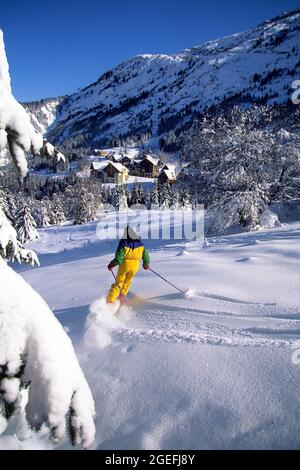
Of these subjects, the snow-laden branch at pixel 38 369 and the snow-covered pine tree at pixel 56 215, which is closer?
the snow-laden branch at pixel 38 369

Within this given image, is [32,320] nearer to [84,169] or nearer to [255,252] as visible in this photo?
[255,252]

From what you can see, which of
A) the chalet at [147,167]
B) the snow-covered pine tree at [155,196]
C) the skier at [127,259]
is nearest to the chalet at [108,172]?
the chalet at [147,167]

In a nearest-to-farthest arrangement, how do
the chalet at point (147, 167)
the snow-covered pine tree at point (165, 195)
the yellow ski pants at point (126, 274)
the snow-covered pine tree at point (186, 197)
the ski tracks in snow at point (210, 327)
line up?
the ski tracks in snow at point (210, 327) → the yellow ski pants at point (126, 274) → the snow-covered pine tree at point (186, 197) → the snow-covered pine tree at point (165, 195) → the chalet at point (147, 167)

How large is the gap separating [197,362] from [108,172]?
127m

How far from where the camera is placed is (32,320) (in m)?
2.22

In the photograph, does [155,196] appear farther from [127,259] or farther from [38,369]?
[38,369]

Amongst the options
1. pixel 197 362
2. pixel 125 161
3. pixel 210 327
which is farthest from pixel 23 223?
pixel 125 161

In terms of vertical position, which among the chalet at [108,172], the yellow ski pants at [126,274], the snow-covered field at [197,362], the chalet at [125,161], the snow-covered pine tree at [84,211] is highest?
the chalet at [125,161]

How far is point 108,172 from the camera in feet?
414

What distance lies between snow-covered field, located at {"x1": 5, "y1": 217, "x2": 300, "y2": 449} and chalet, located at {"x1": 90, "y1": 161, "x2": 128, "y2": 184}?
117198 mm

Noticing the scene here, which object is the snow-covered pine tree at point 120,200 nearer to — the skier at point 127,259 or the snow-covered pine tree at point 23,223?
the snow-covered pine tree at point 23,223

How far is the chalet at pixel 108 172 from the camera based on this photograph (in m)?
124

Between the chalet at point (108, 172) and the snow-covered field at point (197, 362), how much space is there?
117198mm

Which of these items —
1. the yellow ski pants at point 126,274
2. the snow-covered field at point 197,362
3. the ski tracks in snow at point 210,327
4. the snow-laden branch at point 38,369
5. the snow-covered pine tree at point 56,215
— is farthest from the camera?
the snow-covered pine tree at point 56,215
